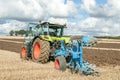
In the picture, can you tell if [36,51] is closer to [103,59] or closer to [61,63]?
[61,63]

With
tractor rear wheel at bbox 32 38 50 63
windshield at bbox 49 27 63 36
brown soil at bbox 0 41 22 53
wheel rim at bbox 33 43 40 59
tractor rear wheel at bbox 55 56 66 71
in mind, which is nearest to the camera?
tractor rear wheel at bbox 55 56 66 71

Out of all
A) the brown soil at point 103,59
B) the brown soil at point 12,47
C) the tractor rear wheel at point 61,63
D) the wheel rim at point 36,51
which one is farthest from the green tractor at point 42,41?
the brown soil at point 12,47

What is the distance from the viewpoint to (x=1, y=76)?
31.9 feet

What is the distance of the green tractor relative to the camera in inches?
529

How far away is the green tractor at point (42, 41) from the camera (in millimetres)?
13438

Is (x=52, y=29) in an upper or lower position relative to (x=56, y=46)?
upper

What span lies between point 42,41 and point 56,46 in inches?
28.0

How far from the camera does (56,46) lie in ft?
44.9

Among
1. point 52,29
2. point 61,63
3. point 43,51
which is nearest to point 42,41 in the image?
point 43,51

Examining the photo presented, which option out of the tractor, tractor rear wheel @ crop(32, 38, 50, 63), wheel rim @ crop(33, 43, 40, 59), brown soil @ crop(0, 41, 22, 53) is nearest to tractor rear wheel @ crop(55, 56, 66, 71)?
the tractor

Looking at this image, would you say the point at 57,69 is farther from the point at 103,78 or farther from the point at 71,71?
the point at 103,78

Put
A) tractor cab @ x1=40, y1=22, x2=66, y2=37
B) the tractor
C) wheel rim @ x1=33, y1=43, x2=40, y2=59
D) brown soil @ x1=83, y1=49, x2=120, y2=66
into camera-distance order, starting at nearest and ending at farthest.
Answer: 1. the tractor
2. wheel rim @ x1=33, y1=43, x2=40, y2=59
3. tractor cab @ x1=40, y1=22, x2=66, y2=37
4. brown soil @ x1=83, y1=49, x2=120, y2=66

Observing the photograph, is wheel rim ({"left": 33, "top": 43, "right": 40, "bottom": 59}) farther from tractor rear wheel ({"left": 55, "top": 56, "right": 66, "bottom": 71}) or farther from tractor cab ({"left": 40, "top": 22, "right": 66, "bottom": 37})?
tractor rear wheel ({"left": 55, "top": 56, "right": 66, "bottom": 71})

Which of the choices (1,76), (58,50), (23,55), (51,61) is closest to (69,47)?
(58,50)
